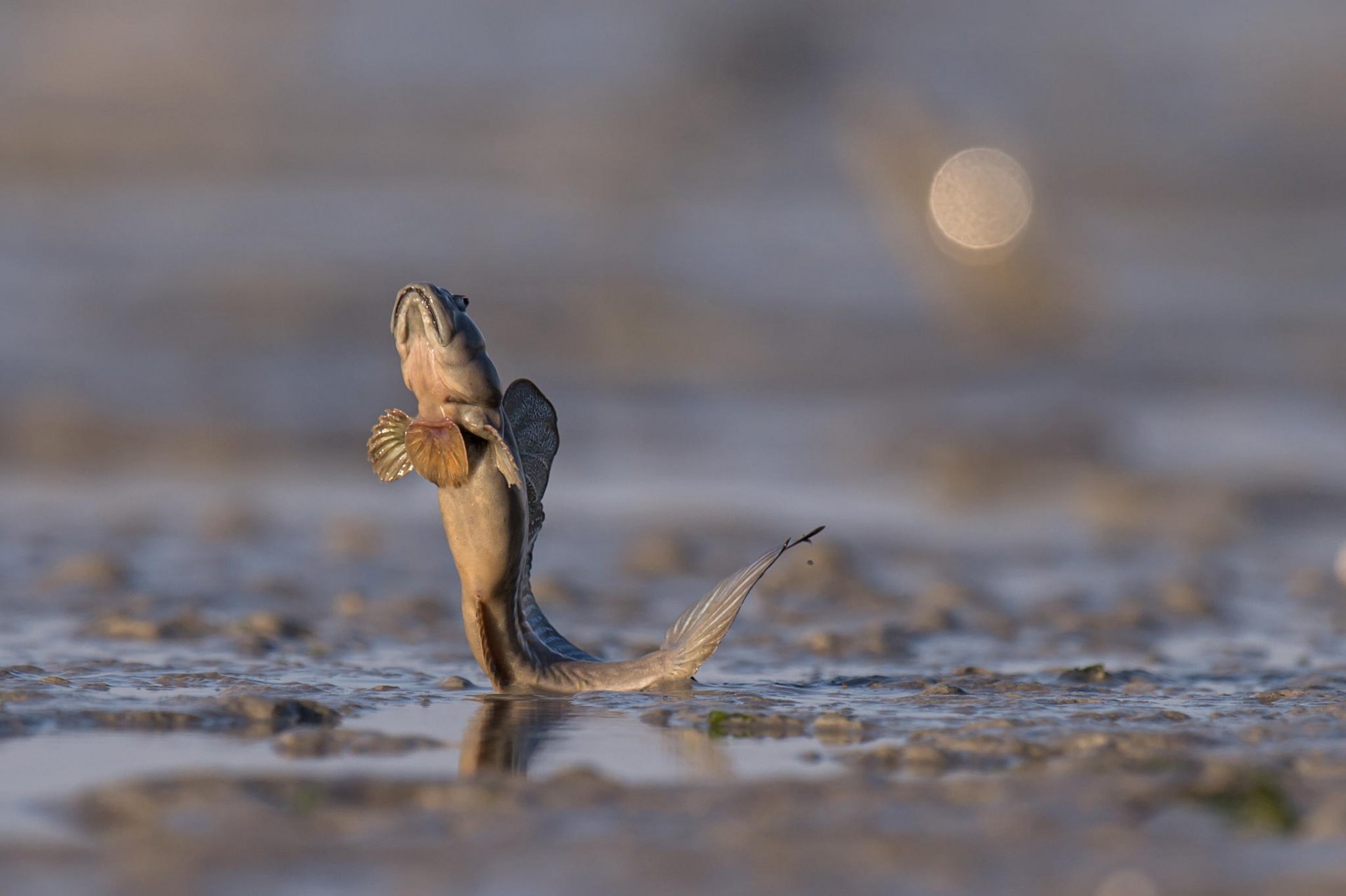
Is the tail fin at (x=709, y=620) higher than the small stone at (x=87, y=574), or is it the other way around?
the small stone at (x=87, y=574)

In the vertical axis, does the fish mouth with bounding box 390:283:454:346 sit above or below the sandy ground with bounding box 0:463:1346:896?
above

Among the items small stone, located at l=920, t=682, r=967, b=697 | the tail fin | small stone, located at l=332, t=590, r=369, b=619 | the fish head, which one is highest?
the fish head

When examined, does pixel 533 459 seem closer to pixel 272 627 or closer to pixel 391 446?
pixel 391 446

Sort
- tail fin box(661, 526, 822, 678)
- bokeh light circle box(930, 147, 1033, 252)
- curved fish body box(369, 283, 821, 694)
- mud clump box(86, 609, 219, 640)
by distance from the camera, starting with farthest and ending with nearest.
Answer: bokeh light circle box(930, 147, 1033, 252) < mud clump box(86, 609, 219, 640) < tail fin box(661, 526, 822, 678) < curved fish body box(369, 283, 821, 694)

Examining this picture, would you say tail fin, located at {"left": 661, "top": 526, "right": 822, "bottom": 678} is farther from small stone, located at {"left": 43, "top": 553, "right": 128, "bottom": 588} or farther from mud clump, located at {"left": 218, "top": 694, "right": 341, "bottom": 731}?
small stone, located at {"left": 43, "top": 553, "right": 128, "bottom": 588}

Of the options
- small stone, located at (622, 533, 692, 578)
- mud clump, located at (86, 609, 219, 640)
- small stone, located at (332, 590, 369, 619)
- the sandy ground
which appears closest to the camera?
the sandy ground

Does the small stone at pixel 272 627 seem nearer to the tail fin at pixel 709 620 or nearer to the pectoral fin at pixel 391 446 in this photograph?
the pectoral fin at pixel 391 446

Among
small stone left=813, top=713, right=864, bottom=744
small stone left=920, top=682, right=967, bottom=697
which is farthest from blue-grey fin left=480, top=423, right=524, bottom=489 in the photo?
small stone left=920, top=682, right=967, bottom=697

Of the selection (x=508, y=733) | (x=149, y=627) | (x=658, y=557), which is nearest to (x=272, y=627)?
(x=149, y=627)

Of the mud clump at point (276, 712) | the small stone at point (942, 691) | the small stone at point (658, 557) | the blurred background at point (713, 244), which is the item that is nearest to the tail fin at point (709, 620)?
the small stone at point (942, 691)
